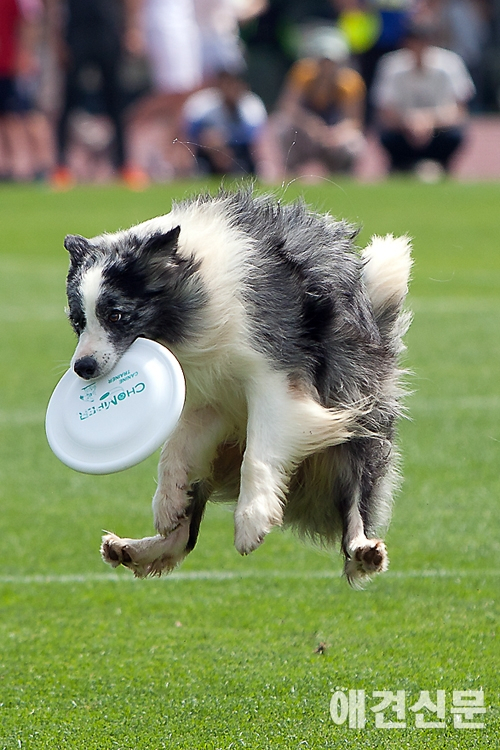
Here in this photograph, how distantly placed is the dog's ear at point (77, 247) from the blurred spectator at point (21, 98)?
15607 millimetres

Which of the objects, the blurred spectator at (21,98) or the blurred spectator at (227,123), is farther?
→ the blurred spectator at (21,98)

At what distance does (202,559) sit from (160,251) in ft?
8.94

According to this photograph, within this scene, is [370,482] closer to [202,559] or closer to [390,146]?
[202,559]

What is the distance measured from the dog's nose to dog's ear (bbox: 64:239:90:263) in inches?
14.9

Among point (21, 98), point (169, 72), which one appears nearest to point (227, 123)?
point (169, 72)

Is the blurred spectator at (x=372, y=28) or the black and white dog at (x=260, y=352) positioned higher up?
the black and white dog at (x=260, y=352)

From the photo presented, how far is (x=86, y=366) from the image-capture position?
14.5ft

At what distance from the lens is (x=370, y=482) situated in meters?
5.14

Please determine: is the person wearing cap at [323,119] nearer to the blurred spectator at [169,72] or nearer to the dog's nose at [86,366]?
the blurred spectator at [169,72]

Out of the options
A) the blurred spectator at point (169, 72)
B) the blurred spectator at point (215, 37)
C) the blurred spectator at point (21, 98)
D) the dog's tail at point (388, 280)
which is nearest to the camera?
the dog's tail at point (388, 280)

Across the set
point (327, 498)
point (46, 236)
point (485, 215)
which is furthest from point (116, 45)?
point (327, 498)

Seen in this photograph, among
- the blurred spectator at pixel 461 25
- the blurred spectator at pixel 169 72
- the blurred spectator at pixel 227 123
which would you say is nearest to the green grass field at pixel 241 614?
the blurred spectator at pixel 227 123

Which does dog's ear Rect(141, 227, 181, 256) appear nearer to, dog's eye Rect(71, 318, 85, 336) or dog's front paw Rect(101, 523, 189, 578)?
dog's eye Rect(71, 318, 85, 336)

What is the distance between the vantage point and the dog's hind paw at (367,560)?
4828 mm
